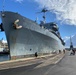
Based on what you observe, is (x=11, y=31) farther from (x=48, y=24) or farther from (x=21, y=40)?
(x=48, y=24)

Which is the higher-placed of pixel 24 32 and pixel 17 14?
pixel 17 14

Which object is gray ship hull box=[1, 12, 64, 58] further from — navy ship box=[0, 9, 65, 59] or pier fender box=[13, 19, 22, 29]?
pier fender box=[13, 19, 22, 29]

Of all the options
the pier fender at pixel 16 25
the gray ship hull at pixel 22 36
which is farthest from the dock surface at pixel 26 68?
the pier fender at pixel 16 25

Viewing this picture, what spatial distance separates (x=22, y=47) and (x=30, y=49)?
2.52 m

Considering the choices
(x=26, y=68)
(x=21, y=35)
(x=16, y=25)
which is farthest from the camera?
(x=21, y=35)

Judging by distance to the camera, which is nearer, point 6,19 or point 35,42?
point 6,19

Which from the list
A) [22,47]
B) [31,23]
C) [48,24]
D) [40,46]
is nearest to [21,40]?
[22,47]

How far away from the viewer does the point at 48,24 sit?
6181 centimetres

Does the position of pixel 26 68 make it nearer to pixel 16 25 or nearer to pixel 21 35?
pixel 16 25

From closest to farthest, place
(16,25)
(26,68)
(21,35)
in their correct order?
(26,68) → (16,25) → (21,35)

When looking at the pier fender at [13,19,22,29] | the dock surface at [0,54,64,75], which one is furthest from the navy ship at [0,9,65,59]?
the dock surface at [0,54,64,75]

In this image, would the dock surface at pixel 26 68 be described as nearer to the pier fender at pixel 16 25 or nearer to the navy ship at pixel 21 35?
the navy ship at pixel 21 35

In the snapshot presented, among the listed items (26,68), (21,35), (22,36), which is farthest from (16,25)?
(26,68)

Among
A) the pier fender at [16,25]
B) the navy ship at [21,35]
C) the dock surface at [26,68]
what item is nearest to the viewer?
the dock surface at [26,68]
